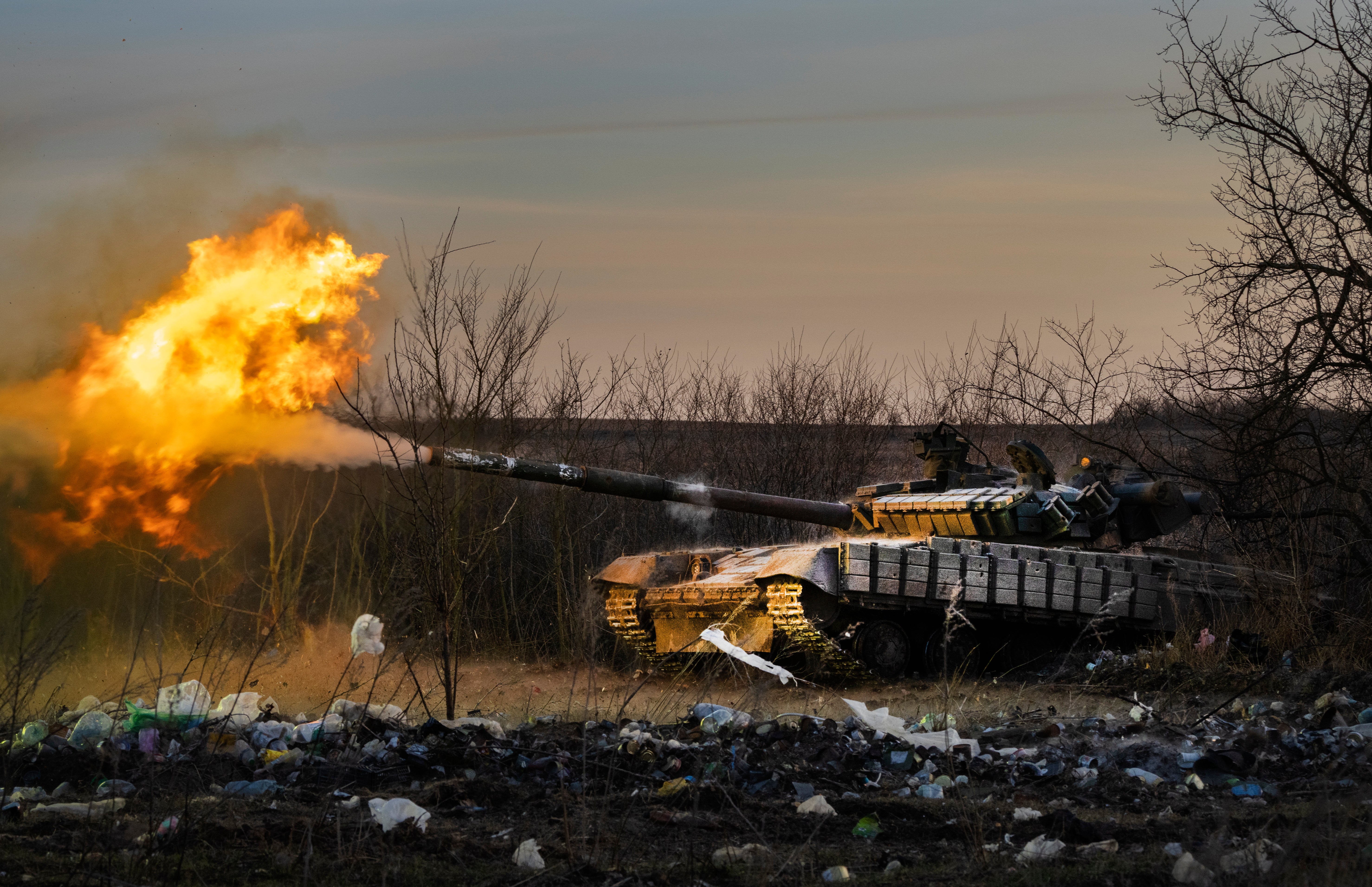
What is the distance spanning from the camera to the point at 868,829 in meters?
5.44

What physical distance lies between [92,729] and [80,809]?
1823 millimetres

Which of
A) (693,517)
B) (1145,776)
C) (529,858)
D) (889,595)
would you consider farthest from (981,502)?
(529,858)

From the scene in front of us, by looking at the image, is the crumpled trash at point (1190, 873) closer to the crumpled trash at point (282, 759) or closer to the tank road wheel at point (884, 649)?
the crumpled trash at point (282, 759)

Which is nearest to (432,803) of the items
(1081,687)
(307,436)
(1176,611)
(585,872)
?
(585,872)

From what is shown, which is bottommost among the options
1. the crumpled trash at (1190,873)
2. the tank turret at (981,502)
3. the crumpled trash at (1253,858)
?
the crumpled trash at (1190,873)

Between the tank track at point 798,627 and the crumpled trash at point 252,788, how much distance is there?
19.7ft

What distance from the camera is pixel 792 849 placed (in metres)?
5.03

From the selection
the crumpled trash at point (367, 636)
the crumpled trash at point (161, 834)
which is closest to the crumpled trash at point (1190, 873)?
the crumpled trash at point (161, 834)

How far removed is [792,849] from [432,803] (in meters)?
1.88

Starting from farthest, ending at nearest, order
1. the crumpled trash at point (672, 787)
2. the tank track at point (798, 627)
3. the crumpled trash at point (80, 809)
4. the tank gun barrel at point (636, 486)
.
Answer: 1. the tank track at point (798, 627)
2. the tank gun barrel at point (636, 486)
3. the crumpled trash at point (672, 787)
4. the crumpled trash at point (80, 809)

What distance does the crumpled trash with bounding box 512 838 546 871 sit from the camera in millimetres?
4715

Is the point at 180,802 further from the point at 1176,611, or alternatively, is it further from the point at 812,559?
the point at 1176,611

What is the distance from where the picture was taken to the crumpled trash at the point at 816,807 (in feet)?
18.8

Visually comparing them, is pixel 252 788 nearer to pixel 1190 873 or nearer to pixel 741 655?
pixel 741 655
